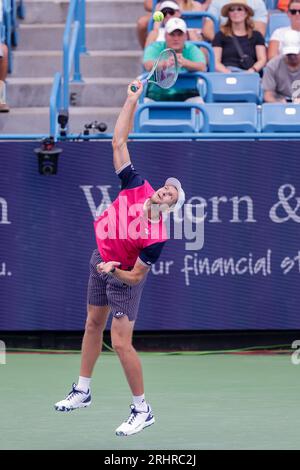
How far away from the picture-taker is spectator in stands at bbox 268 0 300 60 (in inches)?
488

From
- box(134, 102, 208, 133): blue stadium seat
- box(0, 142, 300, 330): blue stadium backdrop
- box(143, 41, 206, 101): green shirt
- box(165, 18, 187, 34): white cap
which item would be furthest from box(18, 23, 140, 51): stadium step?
box(0, 142, 300, 330): blue stadium backdrop

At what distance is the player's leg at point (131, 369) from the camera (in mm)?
7953

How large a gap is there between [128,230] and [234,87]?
13.7 ft

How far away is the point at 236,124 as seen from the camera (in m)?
11.0

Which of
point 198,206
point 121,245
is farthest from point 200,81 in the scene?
point 121,245

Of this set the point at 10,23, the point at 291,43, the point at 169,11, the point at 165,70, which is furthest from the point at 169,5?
the point at 165,70

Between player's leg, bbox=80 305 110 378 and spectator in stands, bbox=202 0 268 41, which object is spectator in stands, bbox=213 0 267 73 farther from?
player's leg, bbox=80 305 110 378

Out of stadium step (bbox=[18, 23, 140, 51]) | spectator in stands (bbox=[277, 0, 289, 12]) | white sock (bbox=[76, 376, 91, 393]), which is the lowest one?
white sock (bbox=[76, 376, 91, 393])

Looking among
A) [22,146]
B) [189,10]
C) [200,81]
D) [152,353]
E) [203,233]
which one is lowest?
[152,353]

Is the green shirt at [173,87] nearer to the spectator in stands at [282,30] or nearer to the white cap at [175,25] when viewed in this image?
the white cap at [175,25]

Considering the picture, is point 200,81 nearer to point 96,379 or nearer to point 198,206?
point 198,206

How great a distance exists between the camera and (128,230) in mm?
7996

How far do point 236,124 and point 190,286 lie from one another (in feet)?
4.77

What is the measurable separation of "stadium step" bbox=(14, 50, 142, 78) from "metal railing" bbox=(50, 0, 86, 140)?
0.76 feet
